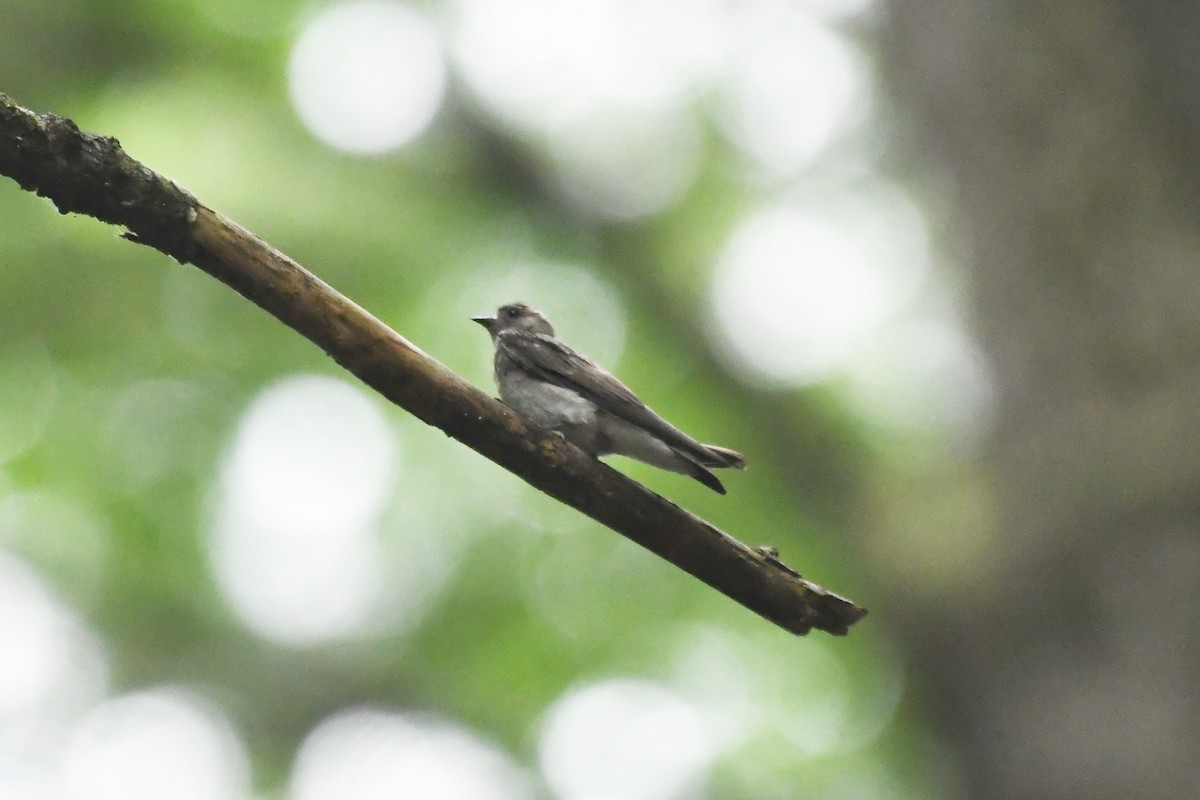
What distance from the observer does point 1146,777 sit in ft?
13.9

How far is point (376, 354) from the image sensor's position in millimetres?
2828

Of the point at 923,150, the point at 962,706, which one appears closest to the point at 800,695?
the point at 962,706

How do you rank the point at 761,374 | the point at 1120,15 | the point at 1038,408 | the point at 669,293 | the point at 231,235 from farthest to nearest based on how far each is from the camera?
the point at 669,293 < the point at 761,374 < the point at 1120,15 < the point at 1038,408 < the point at 231,235

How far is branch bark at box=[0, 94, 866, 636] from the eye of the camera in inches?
101

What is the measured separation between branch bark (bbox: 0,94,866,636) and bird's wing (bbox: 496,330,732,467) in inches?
26.9

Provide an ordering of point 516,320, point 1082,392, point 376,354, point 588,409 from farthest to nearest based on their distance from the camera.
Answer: point 516,320 → point 1082,392 → point 588,409 → point 376,354

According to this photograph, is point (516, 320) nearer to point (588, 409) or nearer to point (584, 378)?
point (584, 378)

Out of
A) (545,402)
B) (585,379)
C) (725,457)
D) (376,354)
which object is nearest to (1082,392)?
(725,457)

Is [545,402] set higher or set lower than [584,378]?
lower

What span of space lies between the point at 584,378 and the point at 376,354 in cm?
152

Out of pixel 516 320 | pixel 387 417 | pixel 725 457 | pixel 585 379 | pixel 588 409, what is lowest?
pixel 725 457

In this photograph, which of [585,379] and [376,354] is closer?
[376,354]

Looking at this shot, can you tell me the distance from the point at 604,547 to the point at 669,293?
186cm

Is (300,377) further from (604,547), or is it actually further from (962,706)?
(962,706)
